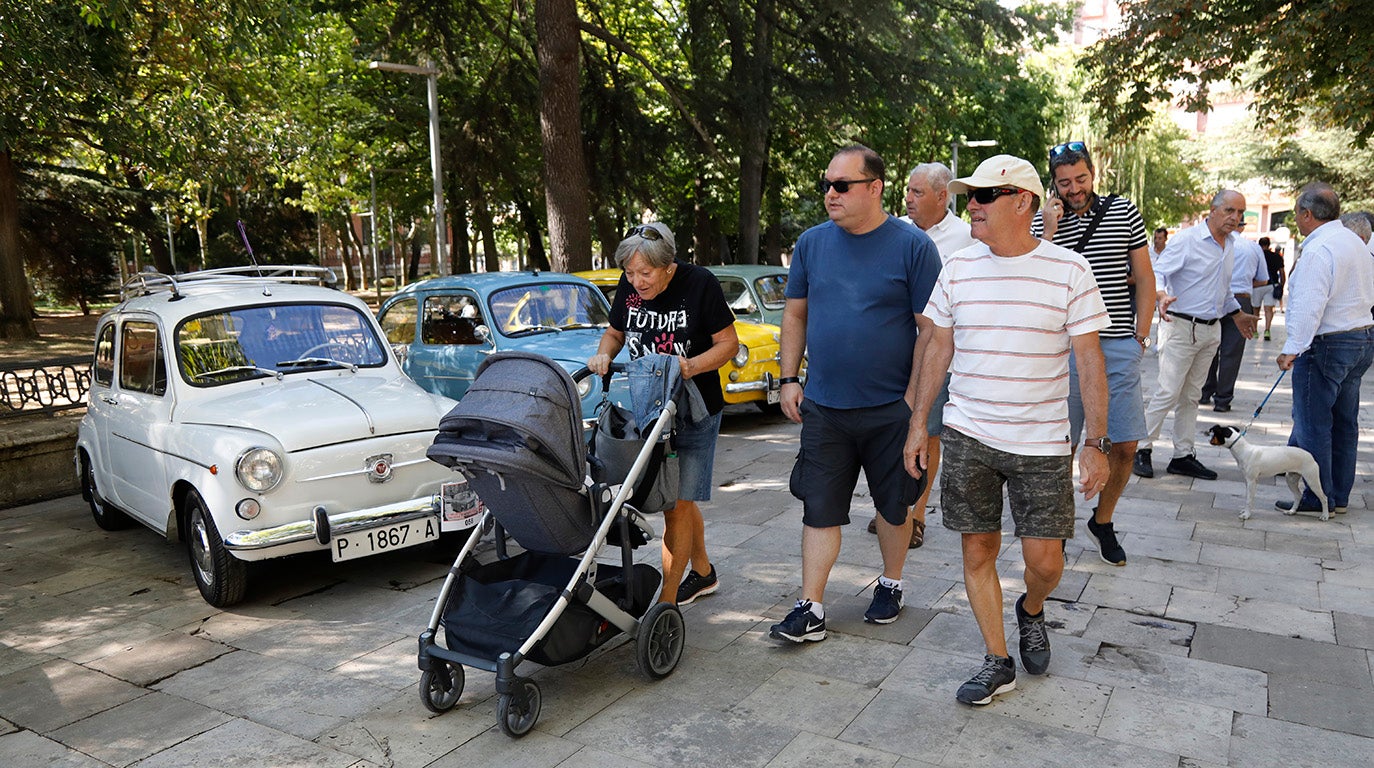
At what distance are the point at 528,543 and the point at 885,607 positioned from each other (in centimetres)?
181

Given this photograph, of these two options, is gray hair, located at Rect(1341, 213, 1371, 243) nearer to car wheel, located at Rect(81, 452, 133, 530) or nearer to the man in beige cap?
the man in beige cap

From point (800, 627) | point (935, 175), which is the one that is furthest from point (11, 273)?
point (800, 627)

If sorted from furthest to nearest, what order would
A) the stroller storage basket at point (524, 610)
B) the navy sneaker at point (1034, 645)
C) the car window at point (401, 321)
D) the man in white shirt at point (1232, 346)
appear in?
the man in white shirt at point (1232, 346)
the car window at point (401, 321)
the navy sneaker at point (1034, 645)
the stroller storage basket at point (524, 610)

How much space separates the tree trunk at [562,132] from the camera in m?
13.5

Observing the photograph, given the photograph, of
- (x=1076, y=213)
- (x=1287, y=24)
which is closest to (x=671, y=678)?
(x=1076, y=213)

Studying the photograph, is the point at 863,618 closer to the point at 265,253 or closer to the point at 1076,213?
the point at 1076,213

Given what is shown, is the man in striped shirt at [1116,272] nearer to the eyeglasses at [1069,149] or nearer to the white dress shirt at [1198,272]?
the eyeglasses at [1069,149]

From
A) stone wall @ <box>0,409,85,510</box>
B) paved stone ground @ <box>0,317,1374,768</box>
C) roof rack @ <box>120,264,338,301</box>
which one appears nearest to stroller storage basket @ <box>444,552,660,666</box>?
paved stone ground @ <box>0,317,1374,768</box>

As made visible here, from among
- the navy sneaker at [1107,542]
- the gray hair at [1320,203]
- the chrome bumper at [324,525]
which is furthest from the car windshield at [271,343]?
the gray hair at [1320,203]

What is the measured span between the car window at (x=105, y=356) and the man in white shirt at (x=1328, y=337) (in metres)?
7.77

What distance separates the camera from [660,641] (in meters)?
4.29

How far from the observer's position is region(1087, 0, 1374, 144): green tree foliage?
41.6 ft

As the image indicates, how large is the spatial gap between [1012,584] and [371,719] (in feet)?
10.9

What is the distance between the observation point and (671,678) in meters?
4.35
